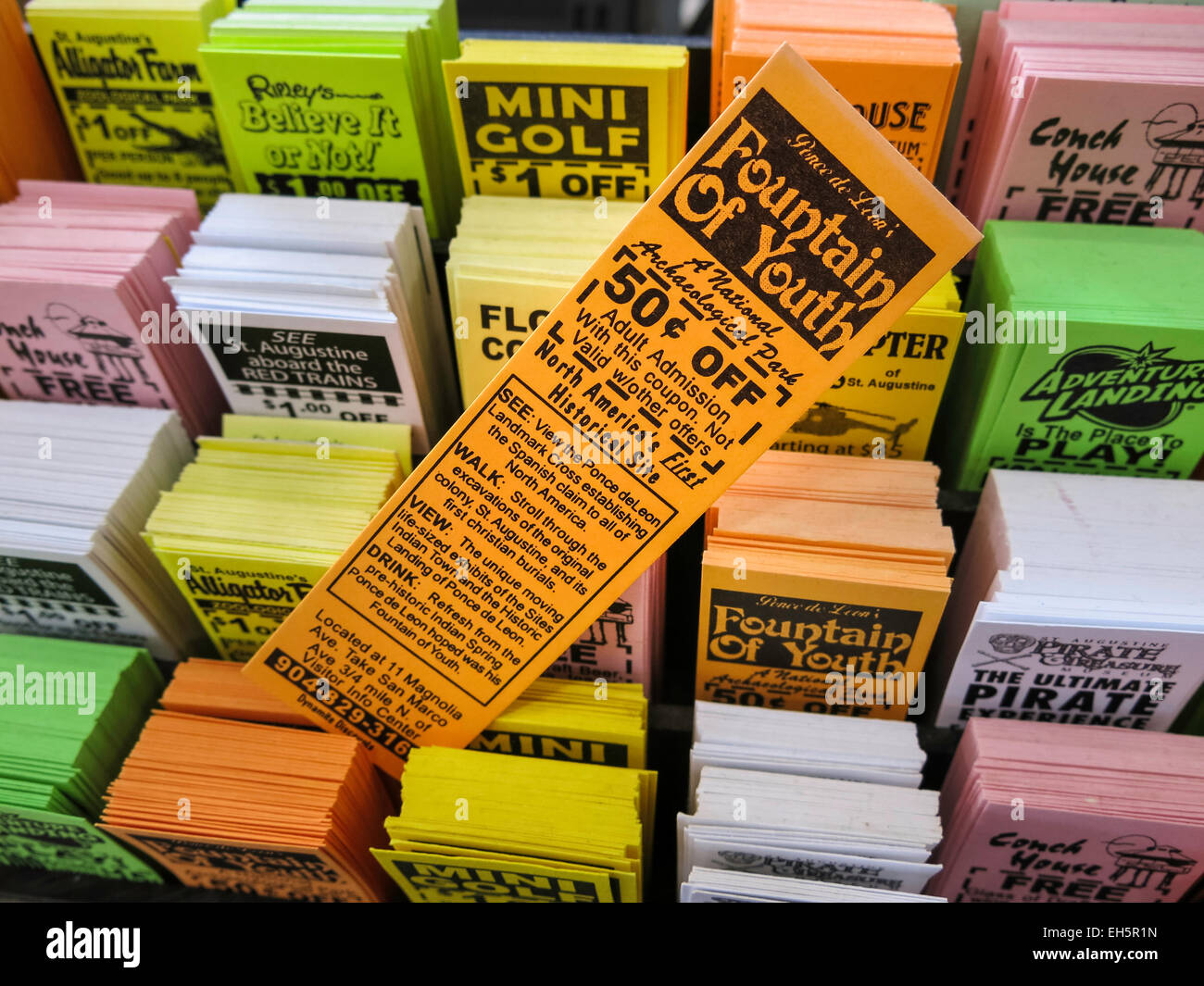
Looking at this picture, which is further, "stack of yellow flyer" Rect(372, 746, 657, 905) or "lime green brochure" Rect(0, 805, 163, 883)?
"lime green brochure" Rect(0, 805, 163, 883)

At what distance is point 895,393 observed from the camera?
173 centimetres

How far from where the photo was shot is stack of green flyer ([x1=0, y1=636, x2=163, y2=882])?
167 cm

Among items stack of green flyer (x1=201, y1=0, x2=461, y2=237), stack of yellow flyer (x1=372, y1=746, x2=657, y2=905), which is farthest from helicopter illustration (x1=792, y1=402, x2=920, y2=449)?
stack of green flyer (x1=201, y1=0, x2=461, y2=237)

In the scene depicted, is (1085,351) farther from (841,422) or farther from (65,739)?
(65,739)

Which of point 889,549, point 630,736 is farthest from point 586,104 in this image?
point 630,736

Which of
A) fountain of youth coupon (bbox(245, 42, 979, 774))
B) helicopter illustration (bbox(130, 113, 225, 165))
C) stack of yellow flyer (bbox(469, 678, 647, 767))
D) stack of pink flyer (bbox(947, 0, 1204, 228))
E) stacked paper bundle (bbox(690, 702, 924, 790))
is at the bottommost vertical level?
stacked paper bundle (bbox(690, 702, 924, 790))

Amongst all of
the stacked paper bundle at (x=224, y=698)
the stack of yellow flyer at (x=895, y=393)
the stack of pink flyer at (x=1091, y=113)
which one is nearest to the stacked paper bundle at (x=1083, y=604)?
the stack of yellow flyer at (x=895, y=393)

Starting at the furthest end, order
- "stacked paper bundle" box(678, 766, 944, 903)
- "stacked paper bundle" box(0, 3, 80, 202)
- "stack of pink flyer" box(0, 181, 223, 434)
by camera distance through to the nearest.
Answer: "stacked paper bundle" box(0, 3, 80, 202) < "stack of pink flyer" box(0, 181, 223, 434) < "stacked paper bundle" box(678, 766, 944, 903)

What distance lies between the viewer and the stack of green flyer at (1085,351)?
1.56 m

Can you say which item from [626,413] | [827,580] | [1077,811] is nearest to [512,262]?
[626,413]

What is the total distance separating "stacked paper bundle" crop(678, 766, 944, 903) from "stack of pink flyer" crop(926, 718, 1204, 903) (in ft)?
0.55

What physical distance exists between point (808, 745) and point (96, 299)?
5.45ft

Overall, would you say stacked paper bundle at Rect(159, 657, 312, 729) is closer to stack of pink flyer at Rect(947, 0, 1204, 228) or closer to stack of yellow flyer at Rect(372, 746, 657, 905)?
stack of yellow flyer at Rect(372, 746, 657, 905)
